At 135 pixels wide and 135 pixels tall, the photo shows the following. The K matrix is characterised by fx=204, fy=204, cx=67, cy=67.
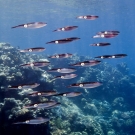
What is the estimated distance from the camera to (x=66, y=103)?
56.2 ft

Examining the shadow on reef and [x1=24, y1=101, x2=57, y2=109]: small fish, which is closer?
[x1=24, y1=101, x2=57, y2=109]: small fish

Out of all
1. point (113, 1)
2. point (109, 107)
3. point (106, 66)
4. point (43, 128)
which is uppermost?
point (113, 1)

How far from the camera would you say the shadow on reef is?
31.7ft

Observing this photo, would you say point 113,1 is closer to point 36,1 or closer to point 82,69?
point 36,1

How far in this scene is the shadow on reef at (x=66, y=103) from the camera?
9656 mm

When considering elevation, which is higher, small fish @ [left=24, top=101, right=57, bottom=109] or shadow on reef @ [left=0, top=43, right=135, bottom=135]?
small fish @ [left=24, top=101, right=57, bottom=109]

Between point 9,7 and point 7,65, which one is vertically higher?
point 9,7

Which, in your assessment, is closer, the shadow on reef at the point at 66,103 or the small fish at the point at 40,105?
the small fish at the point at 40,105

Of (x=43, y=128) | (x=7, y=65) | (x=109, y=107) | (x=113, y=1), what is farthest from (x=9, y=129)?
(x=113, y=1)

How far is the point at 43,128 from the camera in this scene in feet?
31.1

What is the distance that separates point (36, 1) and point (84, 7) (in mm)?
9311

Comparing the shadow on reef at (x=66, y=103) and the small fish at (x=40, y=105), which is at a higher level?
the small fish at (x=40, y=105)

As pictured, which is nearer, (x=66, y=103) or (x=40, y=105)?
(x=40, y=105)

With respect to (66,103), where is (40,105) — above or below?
above
